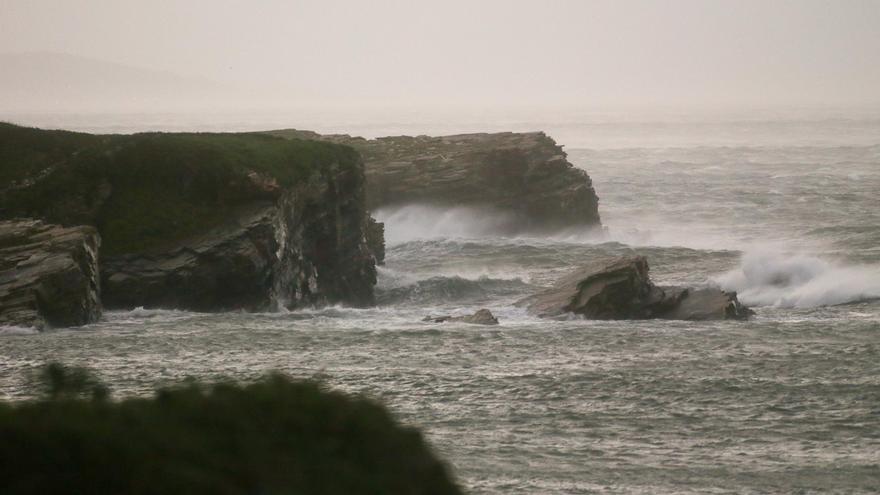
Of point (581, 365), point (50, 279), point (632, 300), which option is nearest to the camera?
point (581, 365)

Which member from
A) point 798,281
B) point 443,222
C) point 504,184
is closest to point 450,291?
point 798,281

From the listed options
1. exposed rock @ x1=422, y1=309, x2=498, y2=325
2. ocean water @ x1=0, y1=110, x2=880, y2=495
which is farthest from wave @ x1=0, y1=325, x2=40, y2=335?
exposed rock @ x1=422, y1=309, x2=498, y2=325

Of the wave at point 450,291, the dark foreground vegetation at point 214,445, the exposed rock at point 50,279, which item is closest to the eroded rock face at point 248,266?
the exposed rock at point 50,279

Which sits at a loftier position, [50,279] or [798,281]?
[50,279]

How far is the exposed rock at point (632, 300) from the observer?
157ft

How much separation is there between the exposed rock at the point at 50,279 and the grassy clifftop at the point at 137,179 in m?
3.28

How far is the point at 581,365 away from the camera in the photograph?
38.6 m

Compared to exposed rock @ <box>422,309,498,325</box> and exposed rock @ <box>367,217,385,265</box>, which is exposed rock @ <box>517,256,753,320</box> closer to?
exposed rock @ <box>422,309,498,325</box>

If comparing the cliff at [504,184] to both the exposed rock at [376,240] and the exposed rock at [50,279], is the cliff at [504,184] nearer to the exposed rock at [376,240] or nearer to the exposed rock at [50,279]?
the exposed rock at [376,240]

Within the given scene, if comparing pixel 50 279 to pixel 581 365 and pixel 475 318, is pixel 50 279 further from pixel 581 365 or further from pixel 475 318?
pixel 581 365

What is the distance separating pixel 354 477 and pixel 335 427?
3.35 ft

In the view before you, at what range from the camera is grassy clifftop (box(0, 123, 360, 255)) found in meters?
49.8

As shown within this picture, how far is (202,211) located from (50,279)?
8458mm

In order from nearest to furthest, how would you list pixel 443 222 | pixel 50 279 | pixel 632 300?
pixel 50 279
pixel 632 300
pixel 443 222
